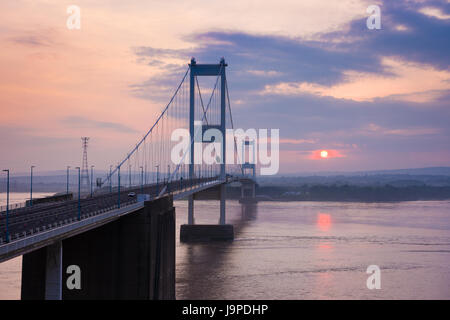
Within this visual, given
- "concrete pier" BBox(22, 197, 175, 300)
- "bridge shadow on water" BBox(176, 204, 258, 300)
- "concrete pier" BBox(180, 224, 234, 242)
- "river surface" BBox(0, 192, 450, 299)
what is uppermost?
"concrete pier" BBox(22, 197, 175, 300)

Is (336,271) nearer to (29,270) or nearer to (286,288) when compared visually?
(286,288)

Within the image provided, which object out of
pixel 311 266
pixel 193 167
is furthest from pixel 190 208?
pixel 311 266

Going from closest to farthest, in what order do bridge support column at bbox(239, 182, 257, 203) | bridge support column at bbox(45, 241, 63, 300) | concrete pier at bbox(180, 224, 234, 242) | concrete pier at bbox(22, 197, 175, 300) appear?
1. bridge support column at bbox(45, 241, 63, 300)
2. concrete pier at bbox(22, 197, 175, 300)
3. concrete pier at bbox(180, 224, 234, 242)
4. bridge support column at bbox(239, 182, 257, 203)

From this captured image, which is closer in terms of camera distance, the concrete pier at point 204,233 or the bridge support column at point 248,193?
the concrete pier at point 204,233

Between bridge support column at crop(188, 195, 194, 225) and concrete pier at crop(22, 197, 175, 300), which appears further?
bridge support column at crop(188, 195, 194, 225)

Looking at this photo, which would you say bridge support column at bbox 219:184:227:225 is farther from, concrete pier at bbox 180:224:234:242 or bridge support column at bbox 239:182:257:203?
bridge support column at bbox 239:182:257:203

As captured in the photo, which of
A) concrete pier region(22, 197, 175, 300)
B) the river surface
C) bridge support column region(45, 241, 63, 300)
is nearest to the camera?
bridge support column region(45, 241, 63, 300)

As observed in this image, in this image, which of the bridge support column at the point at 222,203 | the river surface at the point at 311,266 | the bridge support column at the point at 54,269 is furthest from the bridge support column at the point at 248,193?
the bridge support column at the point at 54,269

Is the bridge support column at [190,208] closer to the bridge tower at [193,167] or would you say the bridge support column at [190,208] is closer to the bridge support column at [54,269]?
the bridge tower at [193,167]

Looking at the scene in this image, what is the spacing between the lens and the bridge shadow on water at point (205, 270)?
3080cm

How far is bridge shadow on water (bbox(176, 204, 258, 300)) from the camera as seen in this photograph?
30797 millimetres

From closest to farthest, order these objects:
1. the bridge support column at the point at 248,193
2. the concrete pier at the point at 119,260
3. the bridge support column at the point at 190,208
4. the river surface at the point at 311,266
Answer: the concrete pier at the point at 119,260 → the river surface at the point at 311,266 → the bridge support column at the point at 190,208 → the bridge support column at the point at 248,193

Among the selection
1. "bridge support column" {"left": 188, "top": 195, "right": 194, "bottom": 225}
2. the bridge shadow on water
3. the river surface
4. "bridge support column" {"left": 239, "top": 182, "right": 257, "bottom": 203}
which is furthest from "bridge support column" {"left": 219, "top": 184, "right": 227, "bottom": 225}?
"bridge support column" {"left": 239, "top": 182, "right": 257, "bottom": 203}

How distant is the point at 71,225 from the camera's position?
54.7ft
